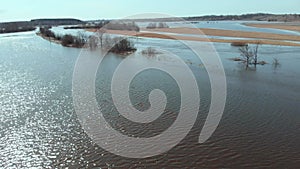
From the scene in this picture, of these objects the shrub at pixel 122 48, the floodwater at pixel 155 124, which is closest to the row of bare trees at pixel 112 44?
the shrub at pixel 122 48

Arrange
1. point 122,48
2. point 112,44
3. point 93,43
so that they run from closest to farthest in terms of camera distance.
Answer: point 122,48 → point 112,44 → point 93,43

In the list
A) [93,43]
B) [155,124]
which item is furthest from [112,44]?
[155,124]

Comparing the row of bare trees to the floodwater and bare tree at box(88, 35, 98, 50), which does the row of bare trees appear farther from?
the floodwater

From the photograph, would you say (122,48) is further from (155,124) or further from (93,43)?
(155,124)

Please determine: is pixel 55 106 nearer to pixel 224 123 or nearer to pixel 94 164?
pixel 94 164

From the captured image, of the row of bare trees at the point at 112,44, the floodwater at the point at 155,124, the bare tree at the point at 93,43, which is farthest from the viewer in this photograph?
the bare tree at the point at 93,43

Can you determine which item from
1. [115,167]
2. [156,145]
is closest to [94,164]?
[115,167]

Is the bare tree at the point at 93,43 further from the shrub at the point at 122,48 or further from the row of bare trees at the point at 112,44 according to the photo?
the shrub at the point at 122,48

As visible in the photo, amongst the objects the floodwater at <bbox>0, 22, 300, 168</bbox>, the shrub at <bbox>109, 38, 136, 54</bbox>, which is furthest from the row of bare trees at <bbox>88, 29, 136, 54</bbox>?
the floodwater at <bbox>0, 22, 300, 168</bbox>
